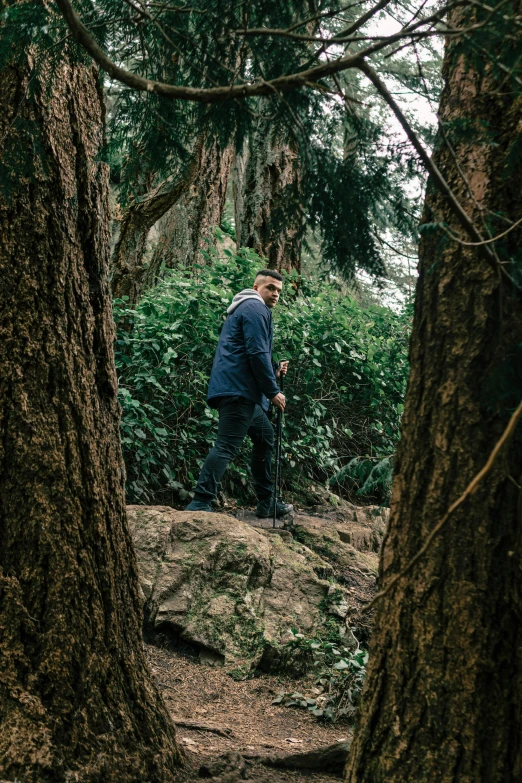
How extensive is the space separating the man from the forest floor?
5.17 feet

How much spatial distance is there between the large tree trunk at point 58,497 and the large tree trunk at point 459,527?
1055 millimetres

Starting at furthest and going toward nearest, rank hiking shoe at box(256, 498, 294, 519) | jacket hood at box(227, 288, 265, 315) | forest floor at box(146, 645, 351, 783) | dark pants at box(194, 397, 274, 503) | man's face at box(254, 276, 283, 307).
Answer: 1. hiking shoe at box(256, 498, 294, 519)
2. man's face at box(254, 276, 283, 307)
3. jacket hood at box(227, 288, 265, 315)
4. dark pants at box(194, 397, 274, 503)
5. forest floor at box(146, 645, 351, 783)

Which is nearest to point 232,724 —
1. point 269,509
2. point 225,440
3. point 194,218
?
point 225,440

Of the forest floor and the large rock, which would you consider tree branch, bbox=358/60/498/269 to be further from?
the large rock

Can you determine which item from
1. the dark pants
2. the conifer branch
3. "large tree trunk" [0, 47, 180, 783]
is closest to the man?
the dark pants

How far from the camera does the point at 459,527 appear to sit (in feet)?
8.14

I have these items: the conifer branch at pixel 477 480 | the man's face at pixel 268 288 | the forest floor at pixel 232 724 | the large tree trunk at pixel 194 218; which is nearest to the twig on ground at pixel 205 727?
the forest floor at pixel 232 724

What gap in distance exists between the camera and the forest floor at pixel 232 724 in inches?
141

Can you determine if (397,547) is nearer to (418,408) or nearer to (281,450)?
(418,408)

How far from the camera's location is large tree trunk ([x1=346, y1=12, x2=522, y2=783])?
2441 mm

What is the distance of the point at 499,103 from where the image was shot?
263 cm

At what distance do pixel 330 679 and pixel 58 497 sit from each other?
2.95 m

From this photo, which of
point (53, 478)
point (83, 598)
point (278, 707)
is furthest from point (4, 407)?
point (278, 707)

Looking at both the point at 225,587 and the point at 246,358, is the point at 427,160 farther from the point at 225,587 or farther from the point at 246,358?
the point at 246,358
